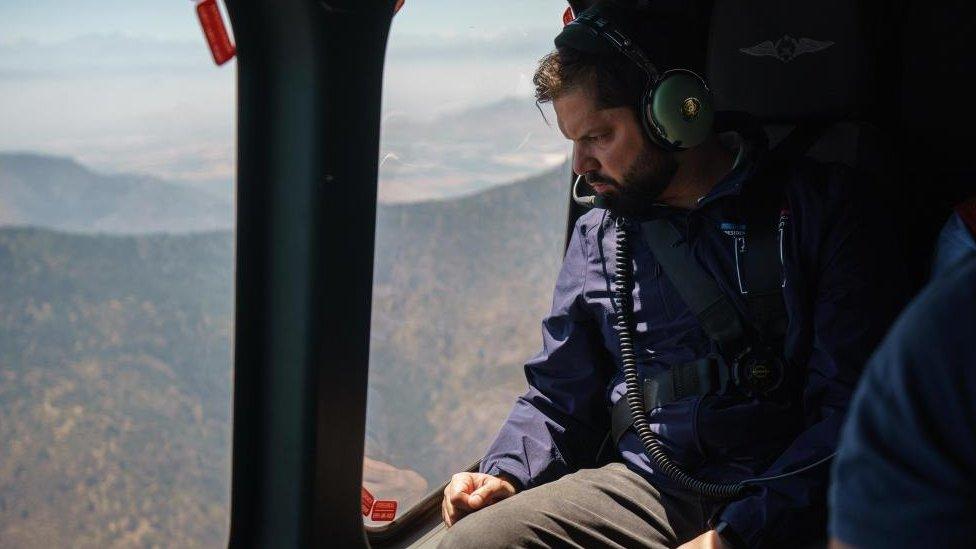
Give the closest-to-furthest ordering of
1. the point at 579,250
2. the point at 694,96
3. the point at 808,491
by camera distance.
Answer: the point at 808,491
the point at 694,96
the point at 579,250

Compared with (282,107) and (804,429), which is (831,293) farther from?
(282,107)

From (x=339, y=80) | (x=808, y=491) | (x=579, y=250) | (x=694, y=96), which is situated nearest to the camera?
(x=808, y=491)

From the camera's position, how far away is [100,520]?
5.05 ft

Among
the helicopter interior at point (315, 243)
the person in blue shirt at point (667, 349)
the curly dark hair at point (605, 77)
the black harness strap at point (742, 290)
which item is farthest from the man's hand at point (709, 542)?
the curly dark hair at point (605, 77)

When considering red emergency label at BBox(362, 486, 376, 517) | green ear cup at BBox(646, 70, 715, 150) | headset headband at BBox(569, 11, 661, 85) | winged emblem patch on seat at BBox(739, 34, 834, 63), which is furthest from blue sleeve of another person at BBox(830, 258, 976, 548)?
red emergency label at BBox(362, 486, 376, 517)

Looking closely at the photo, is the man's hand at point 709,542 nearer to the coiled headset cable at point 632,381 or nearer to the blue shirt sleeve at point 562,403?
the coiled headset cable at point 632,381

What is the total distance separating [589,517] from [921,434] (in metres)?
1.23

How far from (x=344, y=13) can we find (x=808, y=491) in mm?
1124

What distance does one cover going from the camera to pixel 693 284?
1782 mm

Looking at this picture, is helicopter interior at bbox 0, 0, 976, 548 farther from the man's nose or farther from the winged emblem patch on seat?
the man's nose

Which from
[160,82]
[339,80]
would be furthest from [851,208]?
[160,82]

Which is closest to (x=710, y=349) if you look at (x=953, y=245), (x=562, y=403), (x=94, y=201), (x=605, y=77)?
(x=562, y=403)

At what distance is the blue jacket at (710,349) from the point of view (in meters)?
1.57

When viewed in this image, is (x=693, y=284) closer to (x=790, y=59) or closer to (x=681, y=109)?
(x=681, y=109)
